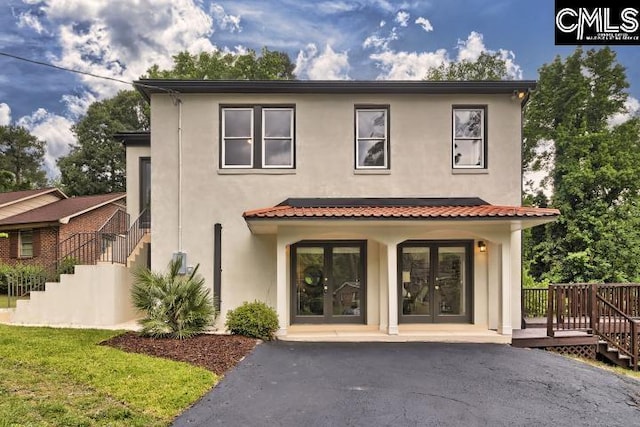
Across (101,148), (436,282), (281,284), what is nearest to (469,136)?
(436,282)

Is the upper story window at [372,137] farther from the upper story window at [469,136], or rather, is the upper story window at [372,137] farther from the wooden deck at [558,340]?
the wooden deck at [558,340]

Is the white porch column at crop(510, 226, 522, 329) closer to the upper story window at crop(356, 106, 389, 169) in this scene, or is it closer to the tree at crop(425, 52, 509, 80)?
the upper story window at crop(356, 106, 389, 169)

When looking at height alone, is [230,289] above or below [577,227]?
below

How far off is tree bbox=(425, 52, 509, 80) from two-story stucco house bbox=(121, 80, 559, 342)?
17.3 meters

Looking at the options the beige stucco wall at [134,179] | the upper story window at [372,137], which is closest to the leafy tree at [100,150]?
the beige stucco wall at [134,179]

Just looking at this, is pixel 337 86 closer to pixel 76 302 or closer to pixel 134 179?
pixel 134 179

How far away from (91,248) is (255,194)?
4890 mm

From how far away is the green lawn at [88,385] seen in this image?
4.83 m

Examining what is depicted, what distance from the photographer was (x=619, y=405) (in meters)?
6.07

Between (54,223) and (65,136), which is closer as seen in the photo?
(54,223)

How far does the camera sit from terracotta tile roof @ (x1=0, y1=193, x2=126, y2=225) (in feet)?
59.9

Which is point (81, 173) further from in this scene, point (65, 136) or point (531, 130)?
point (531, 130)

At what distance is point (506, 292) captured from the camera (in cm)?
970

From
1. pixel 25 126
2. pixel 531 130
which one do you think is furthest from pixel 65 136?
pixel 531 130
